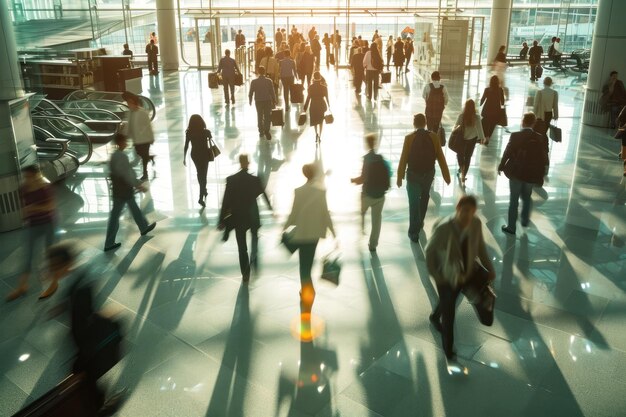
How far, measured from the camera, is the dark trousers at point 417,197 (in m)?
7.61

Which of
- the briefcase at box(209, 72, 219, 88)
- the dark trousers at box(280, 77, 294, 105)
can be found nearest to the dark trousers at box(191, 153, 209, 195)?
the dark trousers at box(280, 77, 294, 105)

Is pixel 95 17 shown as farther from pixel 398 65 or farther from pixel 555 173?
pixel 555 173

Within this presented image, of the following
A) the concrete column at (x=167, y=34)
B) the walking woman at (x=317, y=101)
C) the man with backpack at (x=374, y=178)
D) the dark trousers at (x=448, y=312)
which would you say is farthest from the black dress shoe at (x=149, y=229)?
the concrete column at (x=167, y=34)

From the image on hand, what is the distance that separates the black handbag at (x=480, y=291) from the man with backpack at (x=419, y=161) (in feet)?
8.69

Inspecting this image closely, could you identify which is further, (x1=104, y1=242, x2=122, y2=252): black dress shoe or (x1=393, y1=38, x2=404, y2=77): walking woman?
(x1=393, y1=38, x2=404, y2=77): walking woman

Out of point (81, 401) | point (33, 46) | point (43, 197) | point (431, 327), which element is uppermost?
point (33, 46)

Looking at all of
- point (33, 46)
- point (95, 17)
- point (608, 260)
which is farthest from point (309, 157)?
point (95, 17)

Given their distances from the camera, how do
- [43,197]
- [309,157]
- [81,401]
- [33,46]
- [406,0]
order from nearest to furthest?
[81,401] < [43,197] < [309,157] < [33,46] < [406,0]

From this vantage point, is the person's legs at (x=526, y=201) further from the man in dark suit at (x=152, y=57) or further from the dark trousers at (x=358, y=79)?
the man in dark suit at (x=152, y=57)

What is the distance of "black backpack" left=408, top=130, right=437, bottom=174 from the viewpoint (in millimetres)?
Answer: 7398

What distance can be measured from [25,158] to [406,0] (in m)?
30.9

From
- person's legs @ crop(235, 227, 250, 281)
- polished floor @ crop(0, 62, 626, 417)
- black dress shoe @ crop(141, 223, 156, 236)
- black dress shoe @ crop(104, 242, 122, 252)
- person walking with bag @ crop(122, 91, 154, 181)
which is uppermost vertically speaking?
person walking with bag @ crop(122, 91, 154, 181)

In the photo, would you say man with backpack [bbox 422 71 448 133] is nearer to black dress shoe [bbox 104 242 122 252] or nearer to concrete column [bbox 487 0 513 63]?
black dress shoe [bbox 104 242 122 252]

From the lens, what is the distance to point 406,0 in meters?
35.2
